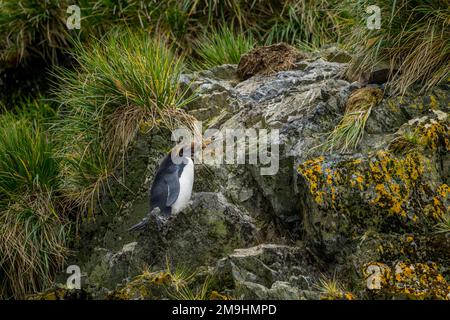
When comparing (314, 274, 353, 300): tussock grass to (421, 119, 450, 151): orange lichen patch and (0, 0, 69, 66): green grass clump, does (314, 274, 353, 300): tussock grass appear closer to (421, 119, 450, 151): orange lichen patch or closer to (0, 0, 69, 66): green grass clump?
(421, 119, 450, 151): orange lichen patch

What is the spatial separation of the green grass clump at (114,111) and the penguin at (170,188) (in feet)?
2.33

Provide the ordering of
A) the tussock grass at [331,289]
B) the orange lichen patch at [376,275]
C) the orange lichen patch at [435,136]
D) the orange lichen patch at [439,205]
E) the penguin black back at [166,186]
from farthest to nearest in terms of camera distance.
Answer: the penguin black back at [166,186] → the orange lichen patch at [435,136] → the orange lichen patch at [439,205] → the orange lichen patch at [376,275] → the tussock grass at [331,289]

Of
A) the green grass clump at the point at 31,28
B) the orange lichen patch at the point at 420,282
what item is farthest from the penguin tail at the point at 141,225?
the green grass clump at the point at 31,28

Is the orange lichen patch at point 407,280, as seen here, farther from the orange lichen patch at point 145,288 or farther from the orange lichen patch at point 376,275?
the orange lichen patch at point 145,288

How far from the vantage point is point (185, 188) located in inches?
281

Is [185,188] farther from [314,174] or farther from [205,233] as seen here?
[314,174]

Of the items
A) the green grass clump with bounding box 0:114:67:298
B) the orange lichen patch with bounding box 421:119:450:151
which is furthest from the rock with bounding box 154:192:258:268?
the green grass clump with bounding box 0:114:67:298

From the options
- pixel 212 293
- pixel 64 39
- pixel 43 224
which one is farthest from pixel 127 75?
pixel 64 39

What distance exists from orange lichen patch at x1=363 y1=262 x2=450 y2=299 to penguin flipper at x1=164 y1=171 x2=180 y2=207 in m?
1.72

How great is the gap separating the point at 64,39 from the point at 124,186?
12.6ft

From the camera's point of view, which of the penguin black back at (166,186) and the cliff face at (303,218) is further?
the penguin black back at (166,186)

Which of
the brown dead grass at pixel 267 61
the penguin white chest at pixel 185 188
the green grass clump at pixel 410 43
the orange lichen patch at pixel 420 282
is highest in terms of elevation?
the green grass clump at pixel 410 43

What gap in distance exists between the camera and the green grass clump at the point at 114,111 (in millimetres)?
8039

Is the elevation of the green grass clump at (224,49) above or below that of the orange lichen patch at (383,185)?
below
